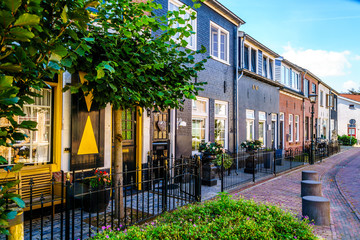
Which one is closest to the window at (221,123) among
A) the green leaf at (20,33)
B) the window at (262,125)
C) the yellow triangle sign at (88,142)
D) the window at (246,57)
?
the window at (246,57)

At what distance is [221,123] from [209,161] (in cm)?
325

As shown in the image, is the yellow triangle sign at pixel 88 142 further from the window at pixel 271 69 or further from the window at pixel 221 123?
the window at pixel 271 69

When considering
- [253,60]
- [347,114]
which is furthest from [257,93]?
[347,114]

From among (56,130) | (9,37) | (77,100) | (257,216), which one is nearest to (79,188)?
(56,130)

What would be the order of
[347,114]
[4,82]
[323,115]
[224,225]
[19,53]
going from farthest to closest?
[347,114] → [323,115] → [224,225] → [19,53] → [4,82]

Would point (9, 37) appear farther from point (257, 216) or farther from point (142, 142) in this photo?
point (142, 142)

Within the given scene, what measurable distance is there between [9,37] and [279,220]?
3.67m

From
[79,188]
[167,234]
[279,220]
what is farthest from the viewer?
[79,188]

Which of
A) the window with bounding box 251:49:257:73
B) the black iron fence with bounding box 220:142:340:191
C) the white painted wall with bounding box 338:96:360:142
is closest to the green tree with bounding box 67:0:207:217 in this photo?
the black iron fence with bounding box 220:142:340:191

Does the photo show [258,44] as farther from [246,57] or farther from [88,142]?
[88,142]

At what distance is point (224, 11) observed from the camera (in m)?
12.2

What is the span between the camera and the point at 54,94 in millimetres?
5941

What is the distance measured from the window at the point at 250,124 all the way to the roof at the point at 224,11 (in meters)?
4.74

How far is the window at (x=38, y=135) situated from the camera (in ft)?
18.1
